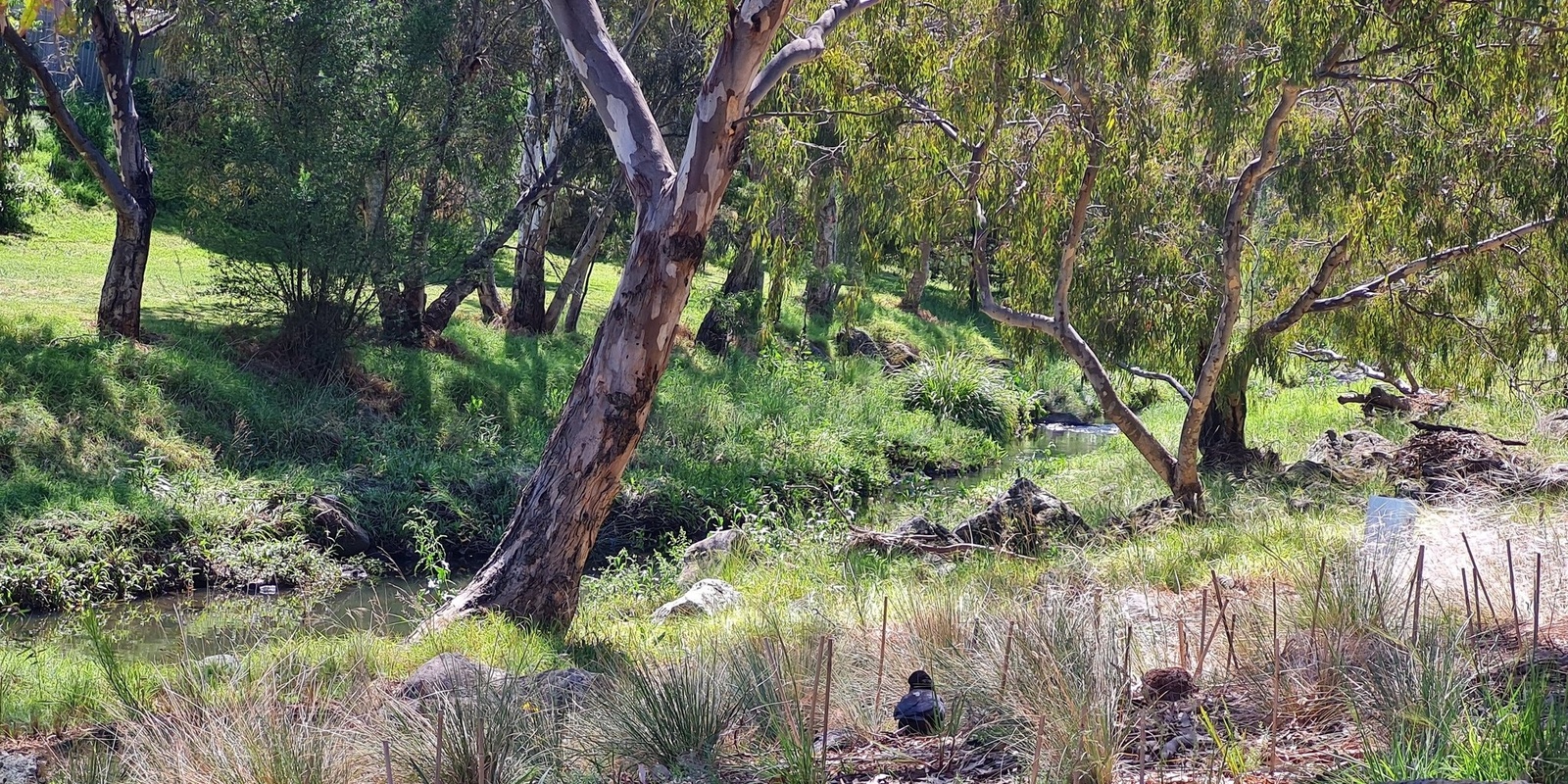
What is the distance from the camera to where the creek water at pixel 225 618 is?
8164 mm

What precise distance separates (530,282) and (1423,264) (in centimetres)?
1316

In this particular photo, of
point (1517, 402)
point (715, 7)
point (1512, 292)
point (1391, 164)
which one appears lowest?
point (1517, 402)

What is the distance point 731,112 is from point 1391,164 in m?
5.46

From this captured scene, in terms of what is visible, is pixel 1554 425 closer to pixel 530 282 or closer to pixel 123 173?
pixel 530 282

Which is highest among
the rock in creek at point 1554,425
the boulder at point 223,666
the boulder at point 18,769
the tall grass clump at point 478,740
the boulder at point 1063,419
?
the rock in creek at point 1554,425

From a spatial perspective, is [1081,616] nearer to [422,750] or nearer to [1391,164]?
[422,750]

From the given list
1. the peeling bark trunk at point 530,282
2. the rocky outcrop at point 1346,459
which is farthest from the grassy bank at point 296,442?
the rocky outcrop at point 1346,459

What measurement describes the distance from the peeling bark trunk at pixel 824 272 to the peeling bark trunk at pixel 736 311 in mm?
1117

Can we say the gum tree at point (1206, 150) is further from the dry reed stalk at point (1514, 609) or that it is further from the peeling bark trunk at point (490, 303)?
the peeling bark trunk at point (490, 303)

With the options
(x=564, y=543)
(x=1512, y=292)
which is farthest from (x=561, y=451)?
(x=1512, y=292)

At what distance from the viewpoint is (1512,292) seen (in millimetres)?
10789

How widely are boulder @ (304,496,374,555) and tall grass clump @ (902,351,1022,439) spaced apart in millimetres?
10684

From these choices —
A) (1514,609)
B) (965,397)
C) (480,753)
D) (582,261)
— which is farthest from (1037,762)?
(965,397)

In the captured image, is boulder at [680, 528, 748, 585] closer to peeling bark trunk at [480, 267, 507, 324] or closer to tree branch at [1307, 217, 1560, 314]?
tree branch at [1307, 217, 1560, 314]
